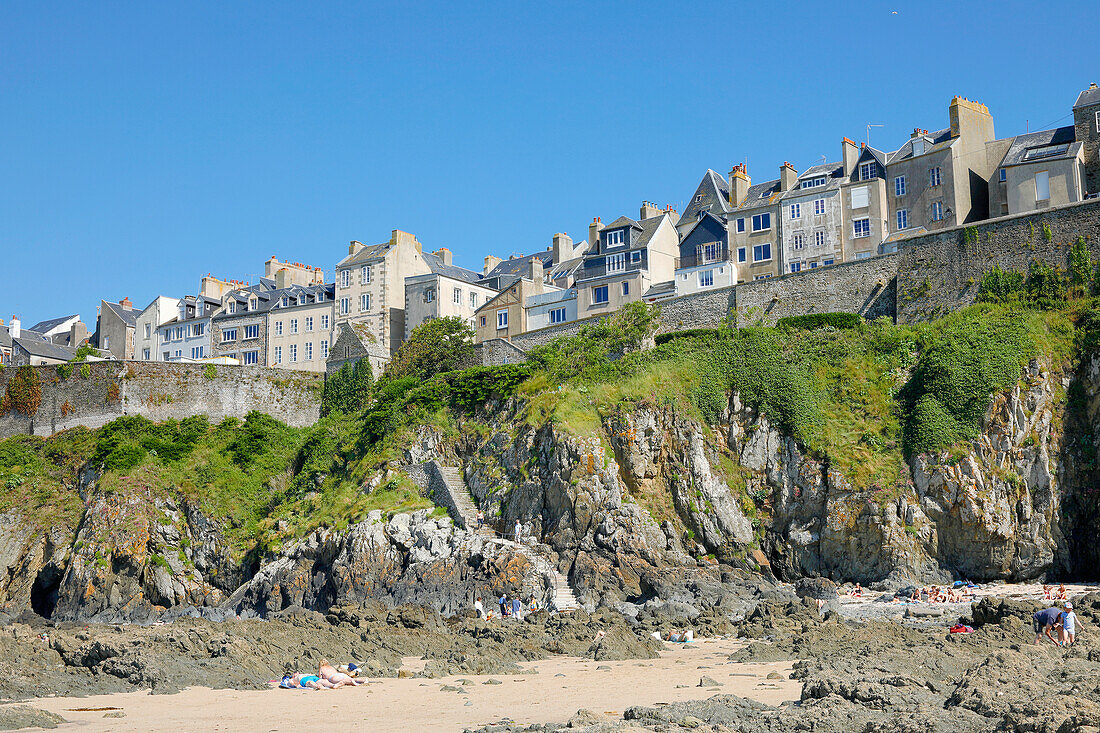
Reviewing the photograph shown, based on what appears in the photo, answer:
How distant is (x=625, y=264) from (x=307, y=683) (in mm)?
34957

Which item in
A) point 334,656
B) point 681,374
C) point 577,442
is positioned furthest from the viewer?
point 681,374

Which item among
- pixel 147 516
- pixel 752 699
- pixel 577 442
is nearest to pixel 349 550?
pixel 577 442

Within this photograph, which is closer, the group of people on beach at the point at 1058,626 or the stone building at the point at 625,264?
the group of people on beach at the point at 1058,626

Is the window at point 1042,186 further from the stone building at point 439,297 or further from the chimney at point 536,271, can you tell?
the stone building at point 439,297

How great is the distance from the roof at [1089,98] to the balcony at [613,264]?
1908 centimetres

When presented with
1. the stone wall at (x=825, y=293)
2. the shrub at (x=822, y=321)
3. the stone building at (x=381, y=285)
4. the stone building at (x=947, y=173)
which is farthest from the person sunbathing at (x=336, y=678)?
the stone building at (x=381, y=285)

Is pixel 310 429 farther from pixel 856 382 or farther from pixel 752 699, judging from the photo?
pixel 752 699

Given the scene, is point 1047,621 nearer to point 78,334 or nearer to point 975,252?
point 975,252

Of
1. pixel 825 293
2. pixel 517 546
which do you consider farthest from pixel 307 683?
pixel 825 293

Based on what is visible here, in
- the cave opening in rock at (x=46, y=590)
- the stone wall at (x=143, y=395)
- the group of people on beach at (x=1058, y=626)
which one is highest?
the stone wall at (x=143, y=395)

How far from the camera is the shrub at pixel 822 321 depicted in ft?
120

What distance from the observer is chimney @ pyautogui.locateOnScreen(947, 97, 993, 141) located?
4306cm

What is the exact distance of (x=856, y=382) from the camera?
34.0 metres

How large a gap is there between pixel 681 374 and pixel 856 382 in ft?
19.0
